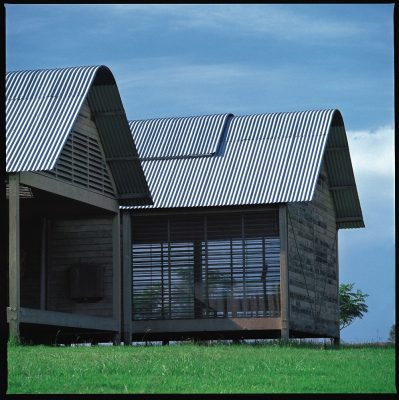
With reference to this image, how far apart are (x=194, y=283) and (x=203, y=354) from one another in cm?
885

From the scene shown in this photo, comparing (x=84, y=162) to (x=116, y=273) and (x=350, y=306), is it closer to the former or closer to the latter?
(x=116, y=273)

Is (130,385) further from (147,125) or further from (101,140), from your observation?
(147,125)

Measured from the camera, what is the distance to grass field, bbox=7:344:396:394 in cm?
1358

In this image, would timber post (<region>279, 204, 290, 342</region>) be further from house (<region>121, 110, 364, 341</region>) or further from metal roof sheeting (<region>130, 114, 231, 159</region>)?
metal roof sheeting (<region>130, 114, 231, 159</region>)

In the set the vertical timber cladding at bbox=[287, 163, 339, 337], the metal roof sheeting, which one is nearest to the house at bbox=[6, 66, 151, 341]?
the metal roof sheeting

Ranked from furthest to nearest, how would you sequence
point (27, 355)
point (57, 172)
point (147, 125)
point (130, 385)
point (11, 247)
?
point (147, 125), point (57, 172), point (11, 247), point (27, 355), point (130, 385)

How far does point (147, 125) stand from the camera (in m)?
31.6

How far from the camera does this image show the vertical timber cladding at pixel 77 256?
1089 inches

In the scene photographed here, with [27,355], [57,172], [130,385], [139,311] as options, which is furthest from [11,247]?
[130,385]

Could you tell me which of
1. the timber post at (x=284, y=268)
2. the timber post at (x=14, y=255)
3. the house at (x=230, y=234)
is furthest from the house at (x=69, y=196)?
the timber post at (x=284, y=268)

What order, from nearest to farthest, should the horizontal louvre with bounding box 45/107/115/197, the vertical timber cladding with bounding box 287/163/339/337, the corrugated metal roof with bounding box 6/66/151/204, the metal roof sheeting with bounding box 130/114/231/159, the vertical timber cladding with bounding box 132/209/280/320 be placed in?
the corrugated metal roof with bounding box 6/66/151/204, the horizontal louvre with bounding box 45/107/115/197, the vertical timber cladding with bounding box 132/209/280/320, the vertical timber cladding with bounding box 287/163/339/337, the metal roof sheeting with bounding box 130/114/231/159

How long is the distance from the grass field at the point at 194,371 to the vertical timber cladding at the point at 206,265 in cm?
682

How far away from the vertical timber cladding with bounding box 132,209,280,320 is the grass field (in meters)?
6.82

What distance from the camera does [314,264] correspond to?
3045 centimetres
